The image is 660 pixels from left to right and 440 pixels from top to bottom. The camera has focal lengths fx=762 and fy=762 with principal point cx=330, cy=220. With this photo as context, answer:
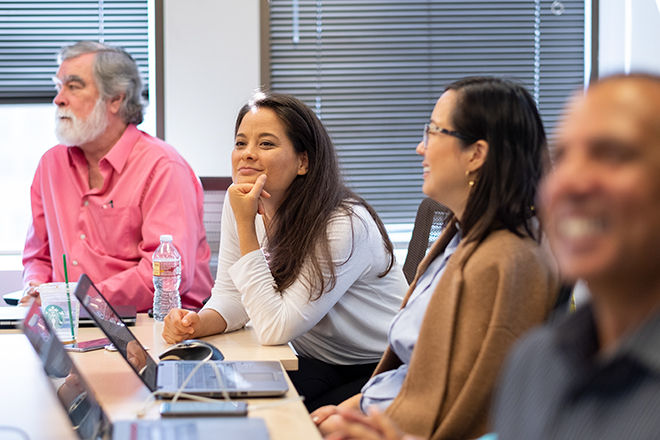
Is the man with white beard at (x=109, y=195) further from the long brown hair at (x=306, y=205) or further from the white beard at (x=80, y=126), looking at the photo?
the long brown hair at (x=306, y=205)

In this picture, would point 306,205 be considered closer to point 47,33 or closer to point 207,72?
point 207,72

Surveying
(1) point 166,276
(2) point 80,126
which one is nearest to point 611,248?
(1) point 166,276

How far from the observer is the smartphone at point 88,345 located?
70.5 inches

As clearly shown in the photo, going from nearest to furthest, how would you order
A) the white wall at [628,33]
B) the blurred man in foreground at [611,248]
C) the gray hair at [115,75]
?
the blurred man in foreground at [611,248] < the gray hair at [115,75] < the white wall at [628,33]

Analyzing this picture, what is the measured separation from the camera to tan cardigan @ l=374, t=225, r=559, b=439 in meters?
1.29

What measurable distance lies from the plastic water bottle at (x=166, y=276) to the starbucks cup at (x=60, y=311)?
→ 0.36 meters

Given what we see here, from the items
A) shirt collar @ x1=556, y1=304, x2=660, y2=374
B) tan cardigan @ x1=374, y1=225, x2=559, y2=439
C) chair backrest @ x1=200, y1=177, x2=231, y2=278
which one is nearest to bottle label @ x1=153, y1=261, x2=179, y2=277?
chair backrest @ x1=200, y1=177, x2=231, y2=278

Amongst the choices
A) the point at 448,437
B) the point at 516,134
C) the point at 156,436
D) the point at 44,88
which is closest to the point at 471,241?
the point at 516,134

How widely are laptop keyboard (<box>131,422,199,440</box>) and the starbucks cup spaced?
759 millimetres

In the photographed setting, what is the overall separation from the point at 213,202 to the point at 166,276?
1.64 feet

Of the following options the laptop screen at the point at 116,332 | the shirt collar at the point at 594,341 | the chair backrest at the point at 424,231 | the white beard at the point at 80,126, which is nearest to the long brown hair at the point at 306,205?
the chair backrest at the point at 424,231

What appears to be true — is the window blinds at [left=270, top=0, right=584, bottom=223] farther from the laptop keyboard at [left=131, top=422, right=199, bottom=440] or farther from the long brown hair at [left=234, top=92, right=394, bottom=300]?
the laptop keyboard at [left=131, top=422, right=199, bottom=440]

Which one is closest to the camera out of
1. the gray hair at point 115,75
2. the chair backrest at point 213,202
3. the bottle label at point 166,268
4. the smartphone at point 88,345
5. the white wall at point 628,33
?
the smartphone at point 88,345

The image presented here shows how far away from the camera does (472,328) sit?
132cm
